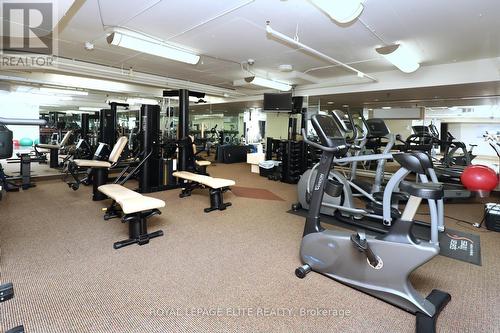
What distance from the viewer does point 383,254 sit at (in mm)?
1961

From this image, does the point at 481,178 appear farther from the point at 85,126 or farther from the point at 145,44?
the point at 85,126

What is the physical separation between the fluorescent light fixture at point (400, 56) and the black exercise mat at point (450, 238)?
108 inches

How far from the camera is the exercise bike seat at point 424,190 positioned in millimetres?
1767

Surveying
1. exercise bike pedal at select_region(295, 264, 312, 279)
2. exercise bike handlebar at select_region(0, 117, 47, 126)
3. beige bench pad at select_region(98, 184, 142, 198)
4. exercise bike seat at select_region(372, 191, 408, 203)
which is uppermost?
exercise bike handlebar at select_region(0, 117, 47, 126)

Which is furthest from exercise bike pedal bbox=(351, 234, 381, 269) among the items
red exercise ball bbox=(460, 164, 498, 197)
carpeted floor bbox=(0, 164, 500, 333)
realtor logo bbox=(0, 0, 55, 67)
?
realtor logo bbox=(0, 0, 55, 67)

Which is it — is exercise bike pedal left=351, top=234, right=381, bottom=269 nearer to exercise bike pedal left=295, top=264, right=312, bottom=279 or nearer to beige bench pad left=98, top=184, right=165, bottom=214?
exercise bike pedal left=295, top=264, right=312, bottom=279

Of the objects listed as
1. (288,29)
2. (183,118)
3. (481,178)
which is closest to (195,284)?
(288,29)

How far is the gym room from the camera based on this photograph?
196 cm

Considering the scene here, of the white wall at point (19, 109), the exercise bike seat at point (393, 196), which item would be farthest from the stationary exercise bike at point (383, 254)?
the white wall at point (19, 109)

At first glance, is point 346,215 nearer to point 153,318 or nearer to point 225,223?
point 225,223

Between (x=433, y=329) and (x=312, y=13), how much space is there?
3497 millimetres

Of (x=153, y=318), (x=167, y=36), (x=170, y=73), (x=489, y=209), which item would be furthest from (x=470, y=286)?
(x=170, y=73)

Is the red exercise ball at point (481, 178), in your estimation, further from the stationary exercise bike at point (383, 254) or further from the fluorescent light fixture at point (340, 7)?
the fluorescent light fixture at point (340, 7)

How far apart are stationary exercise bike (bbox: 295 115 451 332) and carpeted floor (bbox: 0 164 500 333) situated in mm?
114
